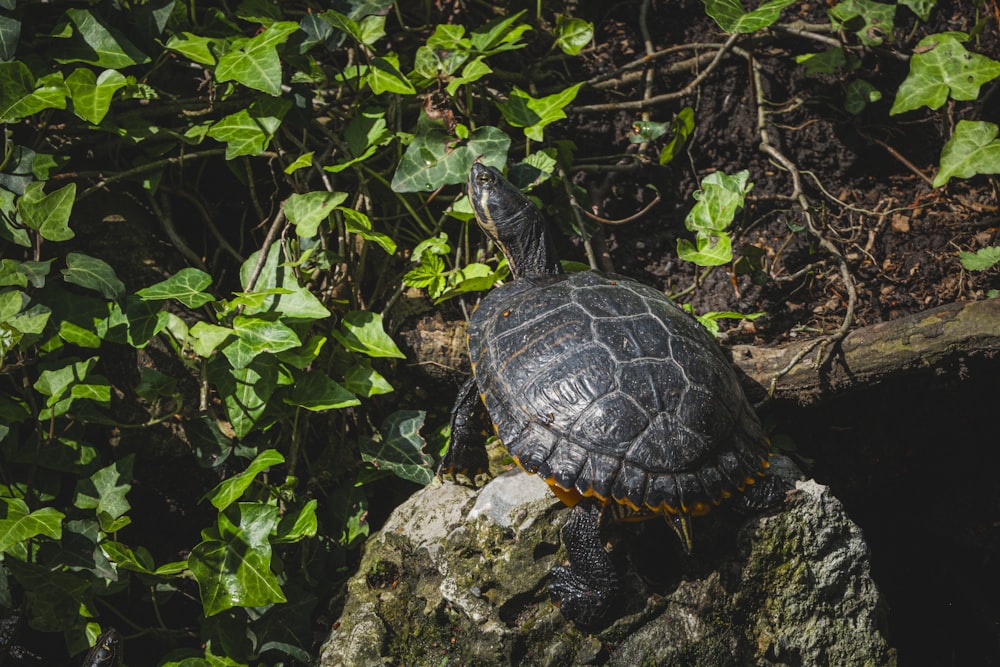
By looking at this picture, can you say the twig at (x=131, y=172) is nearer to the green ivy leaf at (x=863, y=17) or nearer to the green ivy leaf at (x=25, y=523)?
the green ivy leaf at (x=25, y=523)

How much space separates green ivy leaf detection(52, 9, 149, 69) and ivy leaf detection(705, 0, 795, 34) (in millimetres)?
2399

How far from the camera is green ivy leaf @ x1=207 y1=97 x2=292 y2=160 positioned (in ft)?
9.31

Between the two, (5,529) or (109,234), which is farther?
(109,234)

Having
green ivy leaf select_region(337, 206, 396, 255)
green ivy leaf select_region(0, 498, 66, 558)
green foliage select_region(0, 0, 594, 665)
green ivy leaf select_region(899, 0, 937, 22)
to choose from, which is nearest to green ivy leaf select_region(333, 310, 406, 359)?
green foliage select_region(0, 0, 594, 665)

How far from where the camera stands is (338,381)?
2920mm

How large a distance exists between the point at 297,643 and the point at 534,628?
3.10ft

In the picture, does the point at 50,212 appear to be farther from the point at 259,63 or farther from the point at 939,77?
the point at 939,77

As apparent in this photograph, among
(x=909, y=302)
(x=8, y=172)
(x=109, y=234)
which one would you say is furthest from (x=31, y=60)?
(x=909, y=302)

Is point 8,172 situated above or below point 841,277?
above

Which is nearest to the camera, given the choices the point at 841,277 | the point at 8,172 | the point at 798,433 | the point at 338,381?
the point at 8,172

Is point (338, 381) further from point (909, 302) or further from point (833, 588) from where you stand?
point (909, 302)

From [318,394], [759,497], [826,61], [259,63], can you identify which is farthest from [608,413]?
[826,61]

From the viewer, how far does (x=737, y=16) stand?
3162mm

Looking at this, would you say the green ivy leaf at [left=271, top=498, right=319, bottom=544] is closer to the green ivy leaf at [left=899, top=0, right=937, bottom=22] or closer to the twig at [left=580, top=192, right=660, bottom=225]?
the twig at [left=580, top=192, right=660, bottom=225]
